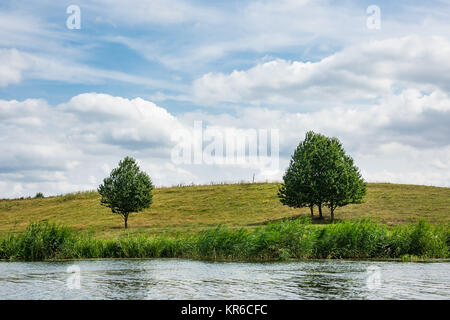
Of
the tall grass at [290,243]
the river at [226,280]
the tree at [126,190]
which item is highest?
the tree at [126,190]

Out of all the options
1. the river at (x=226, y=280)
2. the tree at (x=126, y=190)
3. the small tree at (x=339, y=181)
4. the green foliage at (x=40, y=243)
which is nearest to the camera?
the river at (x=226, y=280)

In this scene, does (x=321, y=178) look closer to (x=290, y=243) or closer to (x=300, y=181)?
(x=300, y=181)

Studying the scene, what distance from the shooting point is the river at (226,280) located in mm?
20250

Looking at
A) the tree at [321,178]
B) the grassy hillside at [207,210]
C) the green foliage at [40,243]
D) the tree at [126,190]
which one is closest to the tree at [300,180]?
the tree at [321,178]

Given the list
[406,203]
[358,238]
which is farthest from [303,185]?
[358,238]

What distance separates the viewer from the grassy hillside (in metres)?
67.8

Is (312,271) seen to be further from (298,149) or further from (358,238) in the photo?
(298,149)

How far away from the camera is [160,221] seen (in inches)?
2945

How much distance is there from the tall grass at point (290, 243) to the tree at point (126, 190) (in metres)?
35.6

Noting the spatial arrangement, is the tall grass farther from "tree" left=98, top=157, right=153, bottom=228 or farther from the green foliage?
"tree" left=98, top=157, right=153, bottom=228

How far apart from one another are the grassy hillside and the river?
92.3 ft

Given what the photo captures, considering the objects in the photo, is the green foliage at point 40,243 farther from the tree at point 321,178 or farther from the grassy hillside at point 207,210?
the tree at point 321,178
